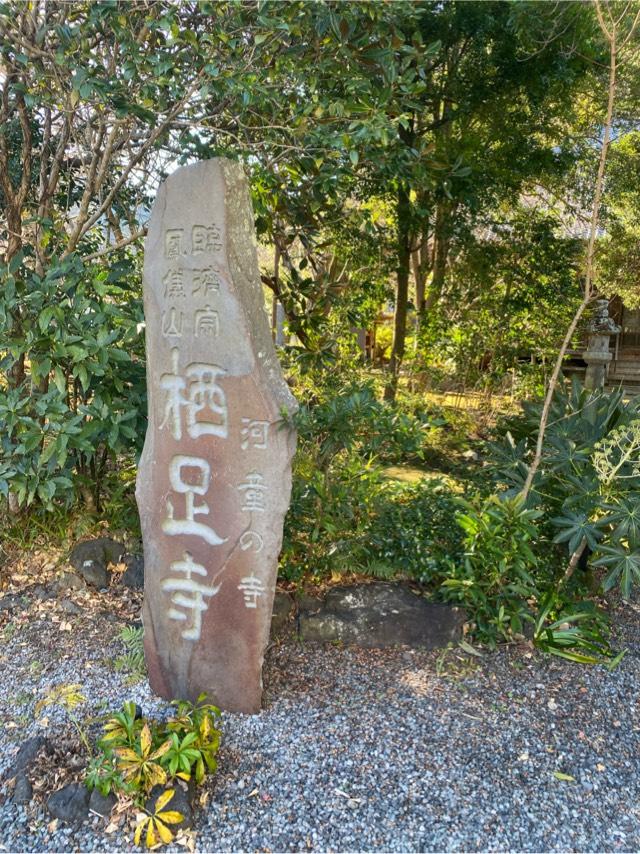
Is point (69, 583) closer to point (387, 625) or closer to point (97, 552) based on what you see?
point (97, 552)

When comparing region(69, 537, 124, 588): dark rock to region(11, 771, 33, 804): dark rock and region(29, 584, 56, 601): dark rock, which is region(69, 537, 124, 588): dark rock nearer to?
region(29, 584, 56, 601): dark rock

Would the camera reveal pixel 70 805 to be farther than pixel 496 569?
No

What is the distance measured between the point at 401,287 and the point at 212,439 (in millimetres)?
5104

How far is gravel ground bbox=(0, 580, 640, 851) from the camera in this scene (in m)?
2.19

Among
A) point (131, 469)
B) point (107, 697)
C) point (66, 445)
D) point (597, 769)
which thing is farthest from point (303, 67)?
point (597, 769)

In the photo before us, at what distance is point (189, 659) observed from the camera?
2754 mm

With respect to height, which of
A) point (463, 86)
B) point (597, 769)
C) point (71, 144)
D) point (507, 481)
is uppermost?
point (463, 86)

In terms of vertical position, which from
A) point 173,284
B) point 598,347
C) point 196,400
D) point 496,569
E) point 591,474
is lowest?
point 496,569

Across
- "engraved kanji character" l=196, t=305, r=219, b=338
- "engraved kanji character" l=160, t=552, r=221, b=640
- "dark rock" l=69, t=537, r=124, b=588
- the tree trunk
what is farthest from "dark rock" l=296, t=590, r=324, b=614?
the tree trunk

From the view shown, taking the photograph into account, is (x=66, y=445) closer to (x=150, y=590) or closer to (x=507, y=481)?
(x=150, y=590)

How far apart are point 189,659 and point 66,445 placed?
1.21 meters

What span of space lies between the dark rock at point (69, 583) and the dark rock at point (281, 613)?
118cm

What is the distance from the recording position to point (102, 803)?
2.18m

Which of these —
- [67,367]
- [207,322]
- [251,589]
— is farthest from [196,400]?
[67,367]
